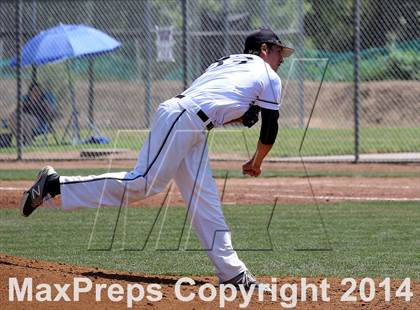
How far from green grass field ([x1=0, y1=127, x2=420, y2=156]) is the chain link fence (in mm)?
45

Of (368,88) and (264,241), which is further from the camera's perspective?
(368,88)

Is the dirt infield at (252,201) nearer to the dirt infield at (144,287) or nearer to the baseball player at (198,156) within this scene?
the dirt infield at (144,287)

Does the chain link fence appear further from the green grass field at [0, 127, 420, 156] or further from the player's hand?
the player's hand

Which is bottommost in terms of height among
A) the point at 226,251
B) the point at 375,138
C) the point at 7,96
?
the point at 7,96

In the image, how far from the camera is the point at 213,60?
23.3 m

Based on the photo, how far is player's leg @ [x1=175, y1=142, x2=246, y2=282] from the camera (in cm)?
734

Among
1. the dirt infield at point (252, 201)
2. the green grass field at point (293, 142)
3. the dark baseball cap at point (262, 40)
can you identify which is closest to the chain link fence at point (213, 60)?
the green grass field at point (293, 142)

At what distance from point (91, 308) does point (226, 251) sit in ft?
4.98

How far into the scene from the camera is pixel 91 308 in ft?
20.2

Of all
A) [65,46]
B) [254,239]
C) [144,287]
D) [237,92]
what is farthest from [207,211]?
[65,46]

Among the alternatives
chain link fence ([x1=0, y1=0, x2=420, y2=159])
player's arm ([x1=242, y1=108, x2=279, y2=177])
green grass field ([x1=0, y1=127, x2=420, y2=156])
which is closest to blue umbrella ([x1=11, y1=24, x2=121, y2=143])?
chain link fence ([x1=0, y1=0, x2=420, y2=159])

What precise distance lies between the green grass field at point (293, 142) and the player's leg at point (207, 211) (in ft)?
40.0

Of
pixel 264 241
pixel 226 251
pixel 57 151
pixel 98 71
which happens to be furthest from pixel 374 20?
pixel 226 251

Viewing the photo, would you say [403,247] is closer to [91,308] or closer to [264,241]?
[264,241]
